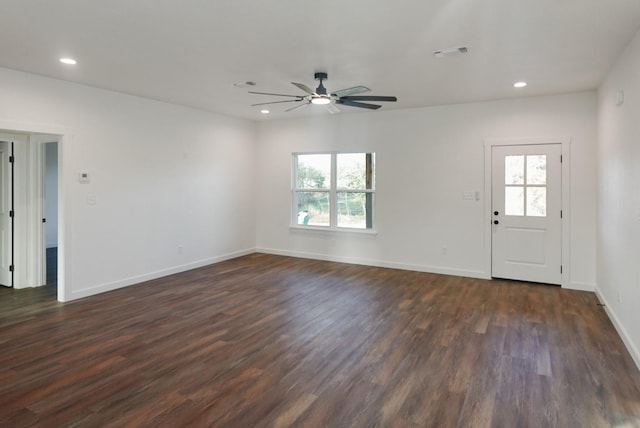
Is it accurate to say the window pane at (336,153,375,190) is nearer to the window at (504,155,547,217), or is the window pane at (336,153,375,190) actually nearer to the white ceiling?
the white ceiling

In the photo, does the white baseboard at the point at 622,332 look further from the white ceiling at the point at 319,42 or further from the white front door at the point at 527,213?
the white ceiling at the point at 319,42

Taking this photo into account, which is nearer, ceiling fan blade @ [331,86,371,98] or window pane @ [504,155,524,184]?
ceiling fan blade @ [331,86,371,98]

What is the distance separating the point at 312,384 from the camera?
2.72 metres

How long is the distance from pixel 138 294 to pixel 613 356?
16.8ft

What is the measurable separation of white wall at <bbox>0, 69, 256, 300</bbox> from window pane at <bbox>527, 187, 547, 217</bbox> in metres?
4.97

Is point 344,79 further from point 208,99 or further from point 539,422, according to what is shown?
point 539,422

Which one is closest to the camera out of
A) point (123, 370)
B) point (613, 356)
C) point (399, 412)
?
point (399, 412)

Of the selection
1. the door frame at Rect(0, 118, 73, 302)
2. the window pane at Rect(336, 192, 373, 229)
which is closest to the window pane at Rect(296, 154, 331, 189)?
the window pane at Rect(336, 192, 373, 229)

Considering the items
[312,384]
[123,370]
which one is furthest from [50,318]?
[312,384]

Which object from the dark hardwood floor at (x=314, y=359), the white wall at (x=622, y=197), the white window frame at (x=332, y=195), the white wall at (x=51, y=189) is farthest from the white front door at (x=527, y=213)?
the white wall at (x=51, y=189)

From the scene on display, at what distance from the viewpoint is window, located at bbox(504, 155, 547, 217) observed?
212 inches

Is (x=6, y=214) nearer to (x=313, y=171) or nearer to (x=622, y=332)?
(x=313, y=171)

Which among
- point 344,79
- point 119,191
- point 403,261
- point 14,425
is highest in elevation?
point 344,79

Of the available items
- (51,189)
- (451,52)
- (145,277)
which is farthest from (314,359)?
(51,189)
